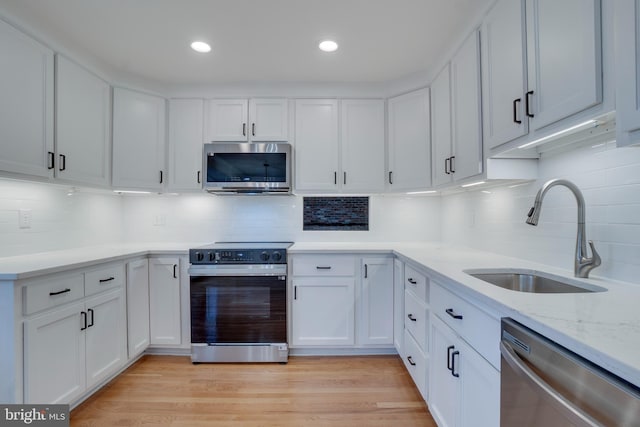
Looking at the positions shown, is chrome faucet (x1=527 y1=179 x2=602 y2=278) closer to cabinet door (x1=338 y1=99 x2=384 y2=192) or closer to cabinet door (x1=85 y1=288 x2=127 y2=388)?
cabinet door (x1=338 y1=99 x2=384 y2=192)

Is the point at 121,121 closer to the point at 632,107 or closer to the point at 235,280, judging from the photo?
the point at 235,280

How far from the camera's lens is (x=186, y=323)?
2.39 meters

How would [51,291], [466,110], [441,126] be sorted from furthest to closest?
[441,126]
[466,110]
[51,291]

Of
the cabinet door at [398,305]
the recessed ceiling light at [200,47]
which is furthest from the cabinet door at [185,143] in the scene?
the cabinet door at [398,305]

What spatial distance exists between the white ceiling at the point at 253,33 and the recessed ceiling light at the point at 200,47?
0.05 m

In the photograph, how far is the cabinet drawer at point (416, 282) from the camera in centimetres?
170

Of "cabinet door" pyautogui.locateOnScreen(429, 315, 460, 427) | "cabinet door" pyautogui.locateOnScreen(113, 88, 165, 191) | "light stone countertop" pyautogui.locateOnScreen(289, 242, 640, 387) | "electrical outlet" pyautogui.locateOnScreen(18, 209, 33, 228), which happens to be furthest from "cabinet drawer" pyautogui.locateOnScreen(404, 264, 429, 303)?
"electrical outlet" pyautogui.locateOnScreen(18, 209, 33, 228)

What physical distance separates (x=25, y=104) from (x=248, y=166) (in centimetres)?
141

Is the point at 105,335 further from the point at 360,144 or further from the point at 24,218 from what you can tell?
the point at 360,144

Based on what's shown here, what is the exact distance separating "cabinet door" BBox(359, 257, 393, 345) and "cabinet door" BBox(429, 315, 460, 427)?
0.82 m

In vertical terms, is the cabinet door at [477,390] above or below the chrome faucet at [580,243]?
below

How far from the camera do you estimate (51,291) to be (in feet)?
5.11

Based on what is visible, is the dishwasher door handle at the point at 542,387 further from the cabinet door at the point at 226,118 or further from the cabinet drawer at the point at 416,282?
the cabinet door at the point at 226,118

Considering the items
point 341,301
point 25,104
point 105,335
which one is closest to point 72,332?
point 105,335
